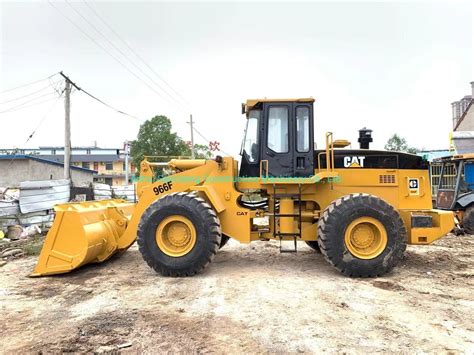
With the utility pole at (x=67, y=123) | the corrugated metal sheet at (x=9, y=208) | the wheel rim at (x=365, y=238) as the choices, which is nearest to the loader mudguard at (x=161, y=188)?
the wheel rim at (x=365, y=238)

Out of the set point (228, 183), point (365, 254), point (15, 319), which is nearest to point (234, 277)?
point (228, 183)

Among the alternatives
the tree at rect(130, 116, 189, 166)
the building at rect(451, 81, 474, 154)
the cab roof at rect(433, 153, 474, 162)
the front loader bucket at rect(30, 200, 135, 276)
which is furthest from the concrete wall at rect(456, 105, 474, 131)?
the front loader bucket at rect(30, 200, 135, 276)

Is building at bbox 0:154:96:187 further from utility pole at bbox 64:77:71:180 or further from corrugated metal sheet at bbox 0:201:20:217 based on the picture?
corrugated metal sheet at bbox 0:201:20:217

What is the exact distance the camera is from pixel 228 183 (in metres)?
6.79

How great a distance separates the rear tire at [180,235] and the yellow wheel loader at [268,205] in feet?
0.05

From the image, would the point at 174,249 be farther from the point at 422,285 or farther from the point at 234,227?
the point at 422,285

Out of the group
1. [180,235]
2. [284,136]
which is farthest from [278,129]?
[180,235]

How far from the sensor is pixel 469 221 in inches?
429

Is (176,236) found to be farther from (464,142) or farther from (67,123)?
(464,142)

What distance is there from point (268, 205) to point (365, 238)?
1798 mm

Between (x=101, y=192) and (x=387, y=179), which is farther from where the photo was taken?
(x=101, y=192)

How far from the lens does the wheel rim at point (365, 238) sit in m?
6.08

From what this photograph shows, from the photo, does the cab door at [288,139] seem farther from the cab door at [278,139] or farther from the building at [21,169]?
the building at [21,169]

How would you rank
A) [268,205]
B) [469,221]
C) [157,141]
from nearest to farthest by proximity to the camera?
[268,205]
[469,221]
[157,141]
